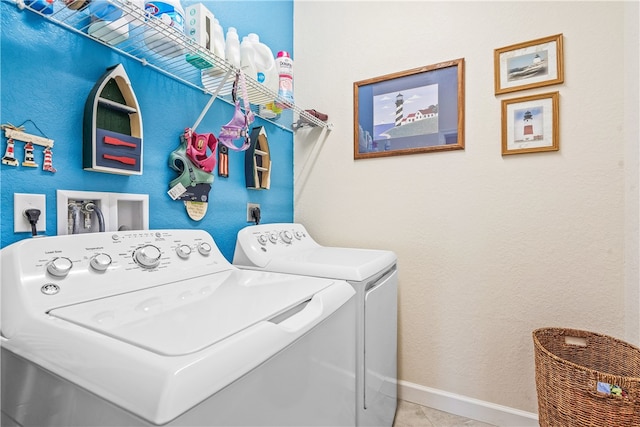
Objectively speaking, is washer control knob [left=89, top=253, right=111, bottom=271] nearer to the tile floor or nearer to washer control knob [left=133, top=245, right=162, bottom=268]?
washer control knob [left=133, top=245, right=162, bottom=268]

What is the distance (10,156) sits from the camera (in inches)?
33.1

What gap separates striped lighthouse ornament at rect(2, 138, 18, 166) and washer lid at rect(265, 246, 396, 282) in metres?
0.87

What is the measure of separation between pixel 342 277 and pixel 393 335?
63cm

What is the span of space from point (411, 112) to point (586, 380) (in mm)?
1432

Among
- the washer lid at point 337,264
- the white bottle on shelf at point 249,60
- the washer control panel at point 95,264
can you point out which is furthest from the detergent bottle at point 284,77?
the washer control panel at point 95,264

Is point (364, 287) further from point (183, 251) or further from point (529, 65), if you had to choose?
point (529, 65)

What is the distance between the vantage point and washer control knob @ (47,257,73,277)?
779mm

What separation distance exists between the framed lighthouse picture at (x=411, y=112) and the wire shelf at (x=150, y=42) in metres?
0.67

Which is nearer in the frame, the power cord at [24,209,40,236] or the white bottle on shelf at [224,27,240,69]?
the power cord at [24,209,40,236]

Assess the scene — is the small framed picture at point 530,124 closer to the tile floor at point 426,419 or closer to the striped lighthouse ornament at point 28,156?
the tile floor at point 426,419

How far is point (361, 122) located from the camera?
1939 millimetres

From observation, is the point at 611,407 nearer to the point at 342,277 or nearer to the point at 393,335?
the point at 393,335

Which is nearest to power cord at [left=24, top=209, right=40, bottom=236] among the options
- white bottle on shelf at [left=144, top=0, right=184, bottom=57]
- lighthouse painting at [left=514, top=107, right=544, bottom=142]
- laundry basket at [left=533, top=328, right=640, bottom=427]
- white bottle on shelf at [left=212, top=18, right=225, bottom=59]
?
white bottle on shelf at [left=144, top=0, right=184, bottom=57]

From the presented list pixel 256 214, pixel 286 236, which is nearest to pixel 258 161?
pixel 256 214
